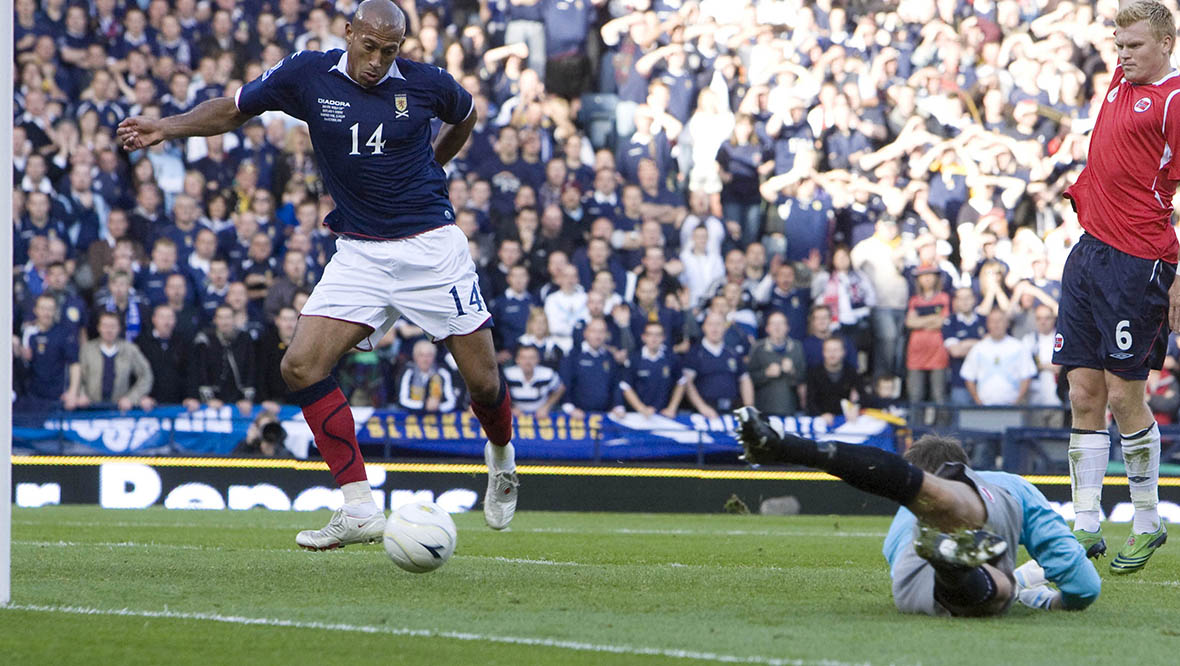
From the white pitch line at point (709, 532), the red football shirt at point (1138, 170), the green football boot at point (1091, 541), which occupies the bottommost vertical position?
the white pitch line at point (709, 532)

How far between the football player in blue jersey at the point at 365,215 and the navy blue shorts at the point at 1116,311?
2.93 metres

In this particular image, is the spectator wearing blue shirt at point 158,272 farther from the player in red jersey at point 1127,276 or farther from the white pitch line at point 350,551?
the player in red jersey at point 1127,276

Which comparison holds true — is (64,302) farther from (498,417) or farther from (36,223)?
(498,417)

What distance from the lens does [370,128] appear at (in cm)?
759

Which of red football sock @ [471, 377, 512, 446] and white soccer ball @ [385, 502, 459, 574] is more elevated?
red football sock @ [471, 377, 512, 446]

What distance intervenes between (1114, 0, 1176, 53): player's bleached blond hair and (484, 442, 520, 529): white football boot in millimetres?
3732

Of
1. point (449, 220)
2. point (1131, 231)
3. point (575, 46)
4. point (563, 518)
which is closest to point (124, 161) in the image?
point (575, 46)

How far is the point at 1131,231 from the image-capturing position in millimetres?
7836

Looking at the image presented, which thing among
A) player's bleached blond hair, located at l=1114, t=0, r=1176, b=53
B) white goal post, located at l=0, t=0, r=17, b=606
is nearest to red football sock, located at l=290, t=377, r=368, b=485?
white goal post, located at l=0, t=0, r=17, b=606

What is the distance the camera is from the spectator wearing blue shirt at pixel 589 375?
1527 cm

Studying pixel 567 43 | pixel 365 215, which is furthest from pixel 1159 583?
pixel 567 43

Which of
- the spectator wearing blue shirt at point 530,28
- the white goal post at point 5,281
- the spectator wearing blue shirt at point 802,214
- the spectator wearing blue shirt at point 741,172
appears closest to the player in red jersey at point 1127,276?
the white goal post at point 5,281

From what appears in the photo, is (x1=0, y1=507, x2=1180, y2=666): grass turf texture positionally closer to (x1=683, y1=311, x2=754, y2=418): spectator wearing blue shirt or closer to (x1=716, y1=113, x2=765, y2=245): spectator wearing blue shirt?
(x1=683, y1=311, x2=754, y2=418): spectator wearing blue shirt

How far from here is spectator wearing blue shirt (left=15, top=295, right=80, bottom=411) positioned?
596 inches
